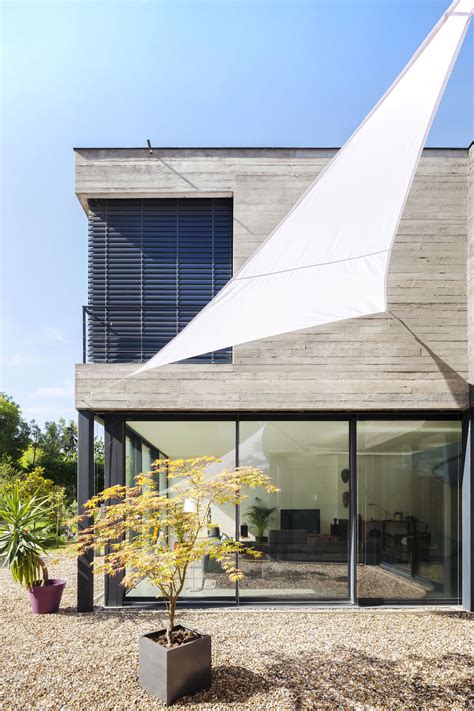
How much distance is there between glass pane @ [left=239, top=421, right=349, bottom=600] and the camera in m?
7.57

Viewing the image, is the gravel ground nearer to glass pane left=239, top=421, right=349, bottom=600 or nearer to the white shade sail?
glass pane left=239, top=421, right=349, bottom=600

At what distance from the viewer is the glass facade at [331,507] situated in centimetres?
758

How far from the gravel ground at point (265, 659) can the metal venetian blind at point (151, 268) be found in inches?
133

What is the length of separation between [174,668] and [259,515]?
3.16 m

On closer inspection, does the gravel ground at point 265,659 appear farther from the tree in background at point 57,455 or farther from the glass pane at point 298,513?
the tree in background at point 57,455

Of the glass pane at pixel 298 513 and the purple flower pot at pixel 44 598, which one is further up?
the glass pane at pixel 298 513

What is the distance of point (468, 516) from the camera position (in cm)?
745

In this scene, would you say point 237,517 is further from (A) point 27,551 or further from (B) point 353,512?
(A) point 27,551

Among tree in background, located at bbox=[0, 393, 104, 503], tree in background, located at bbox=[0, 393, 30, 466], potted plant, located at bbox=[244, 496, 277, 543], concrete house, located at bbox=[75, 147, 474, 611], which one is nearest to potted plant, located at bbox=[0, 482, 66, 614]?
concrete house, located at bbox=[75, 147, 474, 611]

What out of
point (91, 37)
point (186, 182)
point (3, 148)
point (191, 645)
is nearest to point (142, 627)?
point (191, 645)

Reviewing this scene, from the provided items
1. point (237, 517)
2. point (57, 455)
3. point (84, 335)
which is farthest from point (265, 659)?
point (57, 455)

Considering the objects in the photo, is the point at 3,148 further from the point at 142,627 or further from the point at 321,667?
the point at 321,667

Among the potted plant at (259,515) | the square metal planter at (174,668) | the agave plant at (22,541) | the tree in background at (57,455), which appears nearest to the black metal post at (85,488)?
the agave plant at (22,541)

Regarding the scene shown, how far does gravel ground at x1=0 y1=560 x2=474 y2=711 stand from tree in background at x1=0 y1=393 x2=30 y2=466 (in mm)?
26941
